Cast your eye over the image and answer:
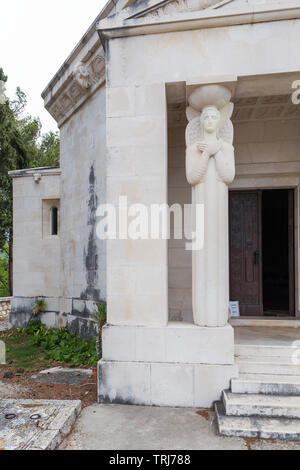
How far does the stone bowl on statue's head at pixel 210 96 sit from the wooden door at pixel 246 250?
269 centimetres

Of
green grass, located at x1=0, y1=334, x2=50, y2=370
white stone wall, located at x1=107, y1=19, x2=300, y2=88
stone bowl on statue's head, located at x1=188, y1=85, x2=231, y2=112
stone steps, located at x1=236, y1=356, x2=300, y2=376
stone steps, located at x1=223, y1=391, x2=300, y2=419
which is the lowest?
green grass, located at x1=0, y1=334, x2=50, y2=370

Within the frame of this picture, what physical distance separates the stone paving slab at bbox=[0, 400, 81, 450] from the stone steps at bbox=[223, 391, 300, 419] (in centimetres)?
166

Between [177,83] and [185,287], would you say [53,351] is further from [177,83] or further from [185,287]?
[177,83]

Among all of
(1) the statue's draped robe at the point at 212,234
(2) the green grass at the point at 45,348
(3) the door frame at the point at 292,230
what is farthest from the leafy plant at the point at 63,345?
(3) the door frame at the point at 292,230

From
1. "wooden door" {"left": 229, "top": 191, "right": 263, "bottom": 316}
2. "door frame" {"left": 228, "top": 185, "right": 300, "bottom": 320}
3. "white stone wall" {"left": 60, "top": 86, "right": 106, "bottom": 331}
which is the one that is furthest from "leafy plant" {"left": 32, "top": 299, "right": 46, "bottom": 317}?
"door frame" {"left": 228, "top": 185, "right": 300, "bottom": 320}

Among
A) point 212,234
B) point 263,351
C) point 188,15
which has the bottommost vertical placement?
point 263,351

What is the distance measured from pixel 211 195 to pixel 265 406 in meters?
2.37

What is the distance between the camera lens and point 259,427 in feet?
10.9

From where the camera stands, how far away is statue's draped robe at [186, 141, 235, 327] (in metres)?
4.07

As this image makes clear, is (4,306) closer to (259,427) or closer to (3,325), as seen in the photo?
(3,325)

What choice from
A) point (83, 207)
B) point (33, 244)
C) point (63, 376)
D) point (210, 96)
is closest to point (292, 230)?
point (210, 96)

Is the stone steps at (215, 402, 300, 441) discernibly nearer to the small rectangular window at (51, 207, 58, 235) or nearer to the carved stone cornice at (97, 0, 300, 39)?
the carved stone cornice at (97, 0, 300, 39)
